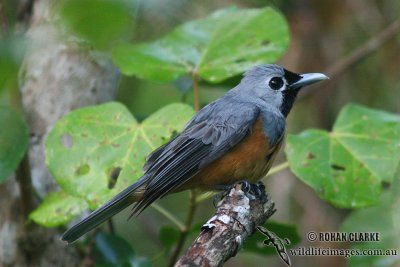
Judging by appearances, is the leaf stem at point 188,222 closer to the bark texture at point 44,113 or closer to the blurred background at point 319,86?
the bark texture at point 44,113

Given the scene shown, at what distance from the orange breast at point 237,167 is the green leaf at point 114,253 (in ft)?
2.33

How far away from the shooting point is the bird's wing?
3104 mm

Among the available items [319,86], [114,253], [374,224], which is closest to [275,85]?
[374,224]

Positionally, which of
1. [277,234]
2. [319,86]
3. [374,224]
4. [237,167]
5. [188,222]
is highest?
A: [237,167]

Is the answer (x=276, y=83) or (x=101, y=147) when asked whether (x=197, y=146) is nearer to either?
(x=101, y=147)

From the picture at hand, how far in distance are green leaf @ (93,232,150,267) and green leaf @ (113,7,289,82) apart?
1.06 metres

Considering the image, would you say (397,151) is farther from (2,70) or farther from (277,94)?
(2,70)

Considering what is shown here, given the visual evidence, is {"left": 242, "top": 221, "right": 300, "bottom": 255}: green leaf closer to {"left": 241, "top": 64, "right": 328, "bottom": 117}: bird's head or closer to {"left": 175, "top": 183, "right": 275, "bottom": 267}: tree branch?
{"left": 241, "top": 64, "right": 328, "bottom": 117}: bird's head

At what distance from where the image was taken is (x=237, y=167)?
3258 millimetres

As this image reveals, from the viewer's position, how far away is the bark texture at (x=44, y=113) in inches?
144

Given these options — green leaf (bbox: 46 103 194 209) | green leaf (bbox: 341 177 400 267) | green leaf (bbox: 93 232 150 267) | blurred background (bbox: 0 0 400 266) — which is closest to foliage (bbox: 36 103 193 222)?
green leaf (bbox: 46 103 194 209)

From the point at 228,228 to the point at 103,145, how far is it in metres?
1.40

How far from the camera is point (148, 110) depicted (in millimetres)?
5973

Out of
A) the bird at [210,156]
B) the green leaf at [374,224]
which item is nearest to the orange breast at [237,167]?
the bird at [210,156]
